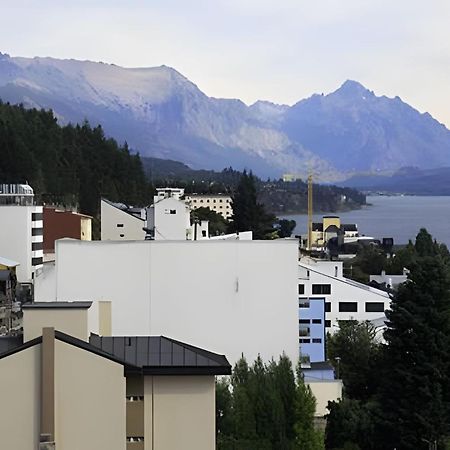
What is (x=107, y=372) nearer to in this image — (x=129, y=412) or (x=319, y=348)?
(x=129, y=412)

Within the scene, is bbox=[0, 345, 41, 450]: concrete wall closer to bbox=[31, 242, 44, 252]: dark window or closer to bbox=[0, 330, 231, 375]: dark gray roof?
bbox=[0, 330, 231, 375]: dark gray roof

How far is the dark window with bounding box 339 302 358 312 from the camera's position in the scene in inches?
704

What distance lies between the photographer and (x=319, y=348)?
544 inches

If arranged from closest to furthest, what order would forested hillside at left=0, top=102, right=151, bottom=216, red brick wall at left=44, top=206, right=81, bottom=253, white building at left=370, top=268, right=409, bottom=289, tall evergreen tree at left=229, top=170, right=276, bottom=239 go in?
red brick wall at left=44, top=206, right=81, bottom=253 < white building at left=370, top=268, right=409, bottom=289 < forested hillside at left=0, top=102, right=151, bottom=216 < tall evergreen tree at left=229, top=170, right=276, bottom=239

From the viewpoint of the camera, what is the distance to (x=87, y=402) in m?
4.98

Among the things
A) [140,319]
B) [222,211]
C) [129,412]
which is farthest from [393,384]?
[222,211]

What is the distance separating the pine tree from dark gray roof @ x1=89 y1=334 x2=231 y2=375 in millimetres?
4546

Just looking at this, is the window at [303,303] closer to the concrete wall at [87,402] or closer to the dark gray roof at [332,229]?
the concrete wall at [87,402]

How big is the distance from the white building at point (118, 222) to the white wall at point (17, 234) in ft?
11.0

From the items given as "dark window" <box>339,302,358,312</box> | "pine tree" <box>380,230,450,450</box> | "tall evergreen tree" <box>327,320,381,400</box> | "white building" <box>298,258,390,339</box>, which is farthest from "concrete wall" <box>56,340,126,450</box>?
"dark window" <box>339,302,358,312</box>

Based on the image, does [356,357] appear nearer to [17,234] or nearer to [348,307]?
[348,307]

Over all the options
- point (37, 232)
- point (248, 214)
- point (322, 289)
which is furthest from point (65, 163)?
point (322, 289)

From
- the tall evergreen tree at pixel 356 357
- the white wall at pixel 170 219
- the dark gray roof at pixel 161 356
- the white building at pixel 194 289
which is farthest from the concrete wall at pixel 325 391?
the white wall at pixel 170 219

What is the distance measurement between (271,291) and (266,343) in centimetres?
67
